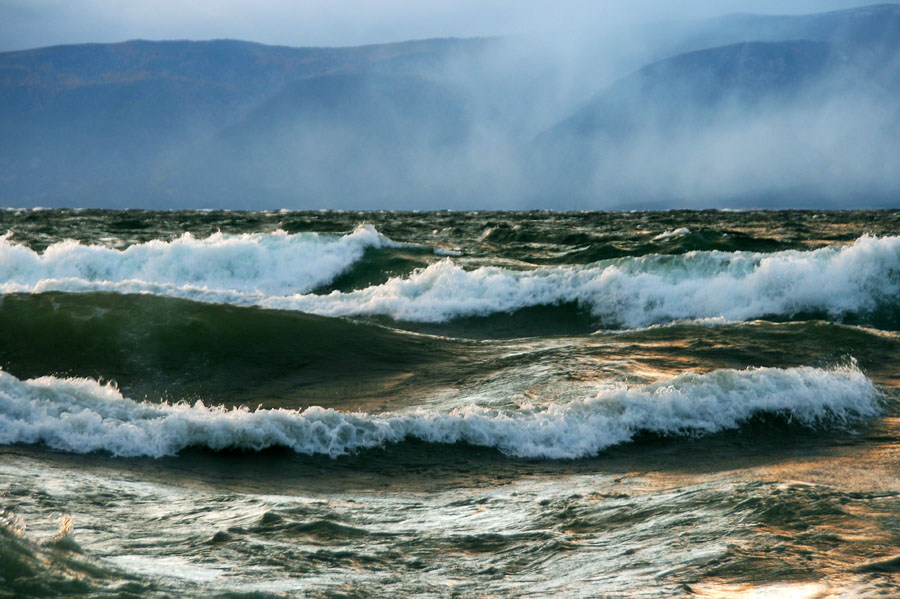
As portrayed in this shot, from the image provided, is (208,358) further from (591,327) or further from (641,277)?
(641,277)

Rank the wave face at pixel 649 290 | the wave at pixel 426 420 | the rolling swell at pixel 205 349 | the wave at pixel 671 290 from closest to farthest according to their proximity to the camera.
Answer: the wave at pixel 426 420
the rolling swell at pixel 205 349
the wave face at pixel 649 290
the wave at pixel 671 290

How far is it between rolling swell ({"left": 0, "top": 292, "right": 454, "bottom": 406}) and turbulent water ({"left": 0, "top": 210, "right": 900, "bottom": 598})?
5 cm

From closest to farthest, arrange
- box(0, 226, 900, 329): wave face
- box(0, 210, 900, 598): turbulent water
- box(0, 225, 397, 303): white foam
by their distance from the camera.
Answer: box(0, 210, 900, 598): turbulent water < box(0, 226, 900, 329): wave face < box(0, 225, 397, 303): white foam

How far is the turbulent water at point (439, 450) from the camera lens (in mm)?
4328

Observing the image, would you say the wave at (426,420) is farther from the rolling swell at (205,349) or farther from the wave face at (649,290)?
the wave face at (649,290)

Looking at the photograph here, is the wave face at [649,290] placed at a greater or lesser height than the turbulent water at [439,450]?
greater

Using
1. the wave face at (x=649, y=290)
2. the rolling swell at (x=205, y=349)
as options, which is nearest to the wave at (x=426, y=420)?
the rolling swell at (x=205, y=349)

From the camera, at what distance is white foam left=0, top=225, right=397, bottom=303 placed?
2498 cm

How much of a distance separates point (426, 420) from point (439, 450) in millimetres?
537

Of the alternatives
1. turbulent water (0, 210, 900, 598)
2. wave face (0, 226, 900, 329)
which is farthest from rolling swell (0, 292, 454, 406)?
wave face (0, 226, 900, 329)

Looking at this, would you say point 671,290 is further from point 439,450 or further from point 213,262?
point 213,262

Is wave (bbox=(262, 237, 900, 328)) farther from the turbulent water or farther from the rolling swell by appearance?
the rolling swell

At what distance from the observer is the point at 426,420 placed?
8625 mm

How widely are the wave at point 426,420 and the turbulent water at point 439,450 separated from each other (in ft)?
0.10
